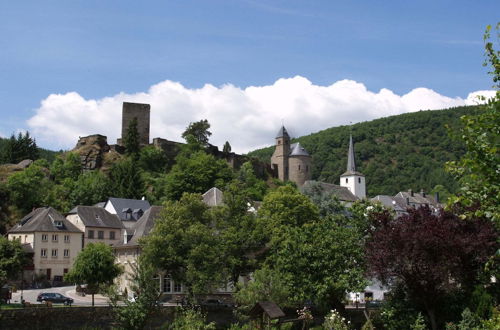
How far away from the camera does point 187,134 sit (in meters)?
105

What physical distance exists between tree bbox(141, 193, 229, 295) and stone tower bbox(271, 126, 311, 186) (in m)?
74.8

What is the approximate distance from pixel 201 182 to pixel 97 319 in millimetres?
46448

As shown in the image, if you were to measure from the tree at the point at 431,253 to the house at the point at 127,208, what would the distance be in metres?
43.2

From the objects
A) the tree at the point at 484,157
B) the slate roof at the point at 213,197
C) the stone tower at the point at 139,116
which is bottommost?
the tree at the point at 484,157

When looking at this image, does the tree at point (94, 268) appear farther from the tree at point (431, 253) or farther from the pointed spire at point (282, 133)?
the pointed spire at point (282, 133)

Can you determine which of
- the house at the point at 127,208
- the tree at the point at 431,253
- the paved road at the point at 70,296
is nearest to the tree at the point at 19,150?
the house at the point at 127,208

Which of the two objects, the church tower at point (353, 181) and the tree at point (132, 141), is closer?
the tree at point (132, 141)

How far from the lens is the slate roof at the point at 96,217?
6800cm

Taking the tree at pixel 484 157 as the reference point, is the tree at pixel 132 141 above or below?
above

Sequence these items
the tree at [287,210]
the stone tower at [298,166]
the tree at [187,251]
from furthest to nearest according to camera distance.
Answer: the stone tower at [298,166], the tree at [287,210], the tree at [187,251]

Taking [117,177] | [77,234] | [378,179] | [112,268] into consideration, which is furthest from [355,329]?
[378,179]

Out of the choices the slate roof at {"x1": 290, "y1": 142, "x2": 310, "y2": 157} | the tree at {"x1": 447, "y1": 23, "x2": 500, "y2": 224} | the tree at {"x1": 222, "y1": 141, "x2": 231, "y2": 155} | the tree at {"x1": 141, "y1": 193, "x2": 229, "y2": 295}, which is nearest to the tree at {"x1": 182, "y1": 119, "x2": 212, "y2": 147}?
the tree at {"x1": 222, "y1": 141, "x2": 231, "y2": 155}

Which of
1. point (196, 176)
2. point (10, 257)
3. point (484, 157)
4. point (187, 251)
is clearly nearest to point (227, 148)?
point (196, 176)

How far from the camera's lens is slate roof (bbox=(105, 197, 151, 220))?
239 feet
